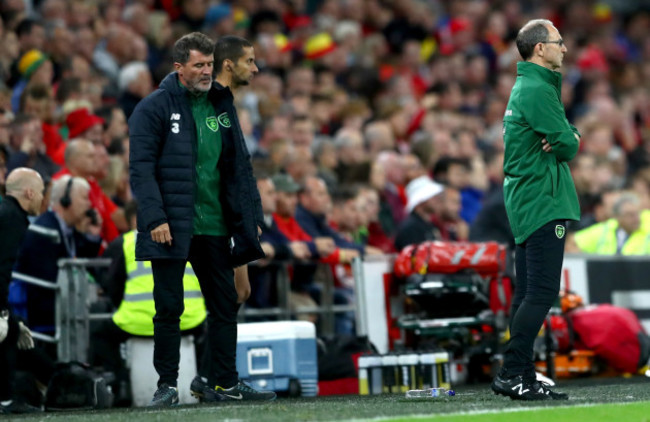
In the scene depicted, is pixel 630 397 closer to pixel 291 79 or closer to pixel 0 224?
pixel 0 224

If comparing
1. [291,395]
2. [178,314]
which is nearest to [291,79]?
[291,395]

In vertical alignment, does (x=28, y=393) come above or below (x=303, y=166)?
below

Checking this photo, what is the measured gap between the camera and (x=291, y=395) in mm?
10102

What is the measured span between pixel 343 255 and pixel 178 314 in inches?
164

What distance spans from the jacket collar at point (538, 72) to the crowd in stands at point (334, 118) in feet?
13.0

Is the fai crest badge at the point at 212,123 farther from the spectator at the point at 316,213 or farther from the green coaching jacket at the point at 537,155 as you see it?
the spectator at the point at 316,213

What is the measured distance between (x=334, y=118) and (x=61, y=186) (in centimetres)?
675

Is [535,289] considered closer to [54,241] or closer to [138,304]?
[138,304]

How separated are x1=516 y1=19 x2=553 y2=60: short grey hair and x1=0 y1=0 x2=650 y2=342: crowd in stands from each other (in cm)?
394

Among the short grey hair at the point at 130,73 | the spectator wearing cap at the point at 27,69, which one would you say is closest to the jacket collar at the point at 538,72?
the spectator wearing cap at the point at 27,69

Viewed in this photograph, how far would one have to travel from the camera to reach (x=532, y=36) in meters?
7.95

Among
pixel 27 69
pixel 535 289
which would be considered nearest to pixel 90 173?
pixel 27 69

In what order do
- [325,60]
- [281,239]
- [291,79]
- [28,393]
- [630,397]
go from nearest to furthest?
1. [630,397]
2. [28,393]
3. [281,239]
4. [291,79]
5. [325,60]

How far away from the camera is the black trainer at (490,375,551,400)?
7.76 m
